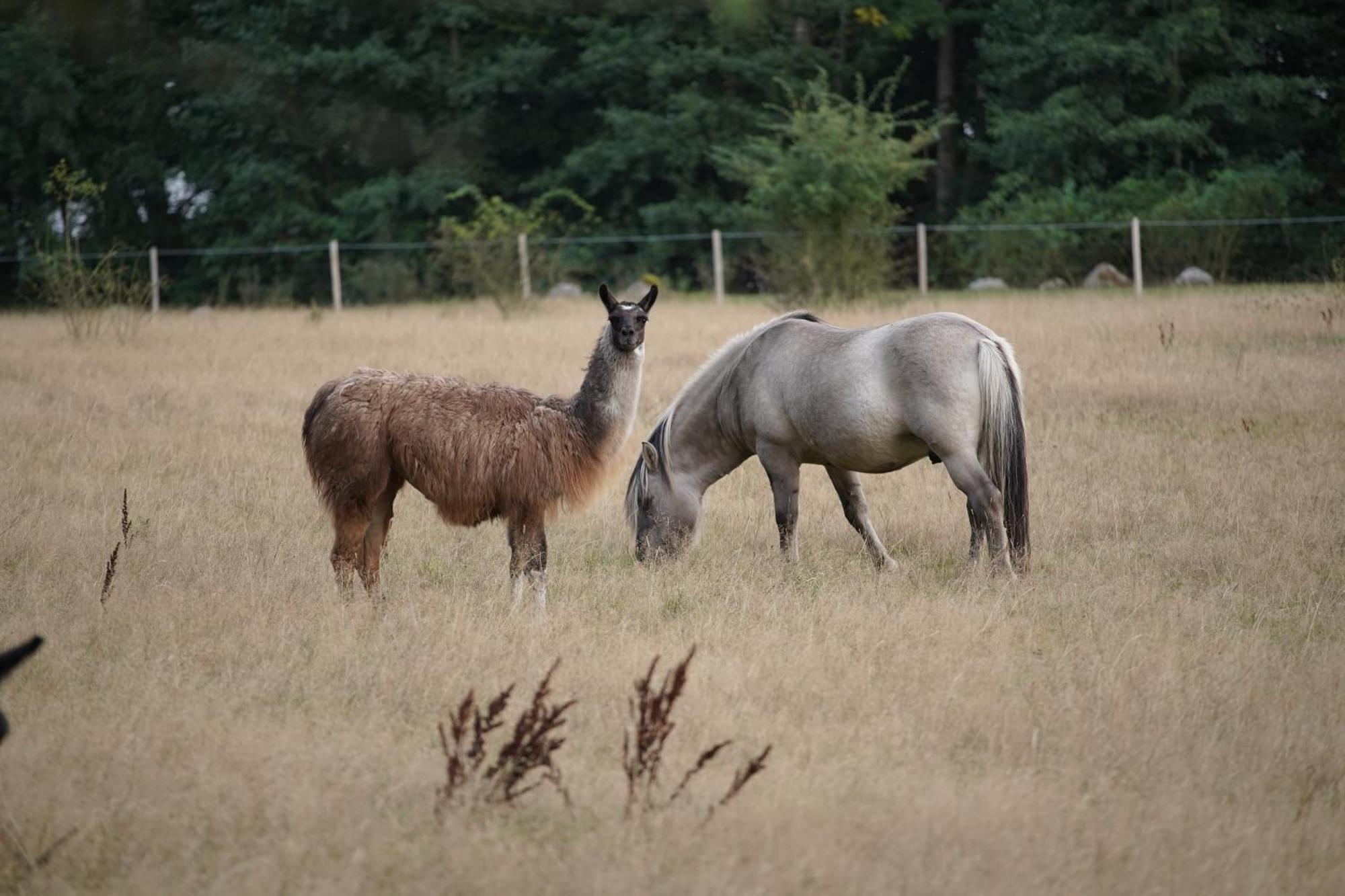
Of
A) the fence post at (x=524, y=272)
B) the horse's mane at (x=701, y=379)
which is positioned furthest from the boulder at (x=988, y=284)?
the horse's mane at (x=701, y=379)

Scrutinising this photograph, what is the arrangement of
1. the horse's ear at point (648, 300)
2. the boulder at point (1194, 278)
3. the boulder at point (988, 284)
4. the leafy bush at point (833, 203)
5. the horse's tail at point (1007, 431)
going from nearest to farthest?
1. the horse's ear at point (648, 300)
2. the horse's tail at point (1007, 431)
3. the leafy bush at point (833, 203)
4. the boulder at point (1194, 278)
5. the boulder at point (988, 284)

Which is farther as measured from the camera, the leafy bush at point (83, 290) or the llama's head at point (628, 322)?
the leafy bush at point (83, 290)

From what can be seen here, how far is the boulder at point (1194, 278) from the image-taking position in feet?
74.0

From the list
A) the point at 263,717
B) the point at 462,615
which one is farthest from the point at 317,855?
the point at 462,615

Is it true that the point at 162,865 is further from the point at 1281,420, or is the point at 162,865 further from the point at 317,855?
the point at 1281,420

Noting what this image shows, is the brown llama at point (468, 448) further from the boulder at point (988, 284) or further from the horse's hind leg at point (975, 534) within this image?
the boulder at point (988, 284)

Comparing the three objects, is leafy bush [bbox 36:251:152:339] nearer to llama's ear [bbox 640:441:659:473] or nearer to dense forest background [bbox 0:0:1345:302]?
dense forest background [bbox 0:0:1345:302]

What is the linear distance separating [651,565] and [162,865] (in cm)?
412

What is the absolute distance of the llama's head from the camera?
684 cm

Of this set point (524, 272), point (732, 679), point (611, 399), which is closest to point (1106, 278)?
point (524, 272)

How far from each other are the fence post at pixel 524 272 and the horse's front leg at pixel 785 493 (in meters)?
13.3

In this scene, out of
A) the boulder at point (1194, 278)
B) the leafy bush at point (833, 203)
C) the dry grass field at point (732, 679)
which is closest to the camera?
the dry grass field at point (732, 679)

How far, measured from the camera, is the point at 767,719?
17.1 feet

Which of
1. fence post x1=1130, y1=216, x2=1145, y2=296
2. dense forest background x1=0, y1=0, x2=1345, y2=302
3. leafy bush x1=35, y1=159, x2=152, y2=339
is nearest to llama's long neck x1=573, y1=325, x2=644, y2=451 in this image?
leafy bush x1=35, y1=159, x2=152, y2=339
